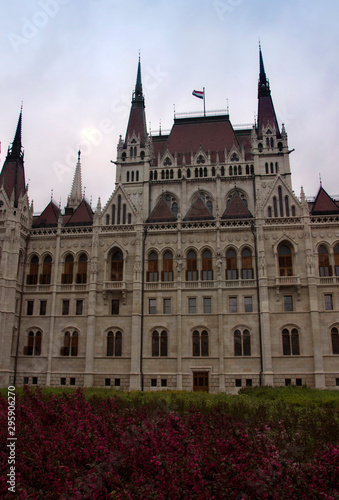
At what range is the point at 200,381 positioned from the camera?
3822cm

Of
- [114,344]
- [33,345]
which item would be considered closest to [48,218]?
[33,345]

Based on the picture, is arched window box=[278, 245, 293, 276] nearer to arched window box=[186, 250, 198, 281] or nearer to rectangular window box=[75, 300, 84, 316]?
arched window box=[186, 250, 198, 281]

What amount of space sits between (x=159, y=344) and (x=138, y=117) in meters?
32.9

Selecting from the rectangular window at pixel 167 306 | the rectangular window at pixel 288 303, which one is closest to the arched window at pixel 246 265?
the rectangular window at pixel 288 303

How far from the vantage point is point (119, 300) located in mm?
41156

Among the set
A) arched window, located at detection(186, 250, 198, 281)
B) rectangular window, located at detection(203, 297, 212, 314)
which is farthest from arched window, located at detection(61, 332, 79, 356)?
rectangular window, located at detection(203, 297, 212, 314)

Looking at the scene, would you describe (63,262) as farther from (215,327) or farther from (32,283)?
(215,327)

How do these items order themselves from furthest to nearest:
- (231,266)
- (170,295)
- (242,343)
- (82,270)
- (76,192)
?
1. (76,192)
2. (82,270)
3. (231,266)
4. (170,295)
5. (242,343)

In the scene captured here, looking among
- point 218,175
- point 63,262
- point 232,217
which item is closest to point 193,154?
point 218,175

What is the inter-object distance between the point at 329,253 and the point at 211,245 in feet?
36.0

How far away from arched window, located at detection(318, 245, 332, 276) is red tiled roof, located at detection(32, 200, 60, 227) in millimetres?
26798

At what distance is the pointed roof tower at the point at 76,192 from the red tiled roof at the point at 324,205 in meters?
35.0

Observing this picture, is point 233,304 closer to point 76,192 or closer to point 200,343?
point 200,343

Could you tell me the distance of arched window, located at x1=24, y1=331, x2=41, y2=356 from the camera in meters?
41.0
